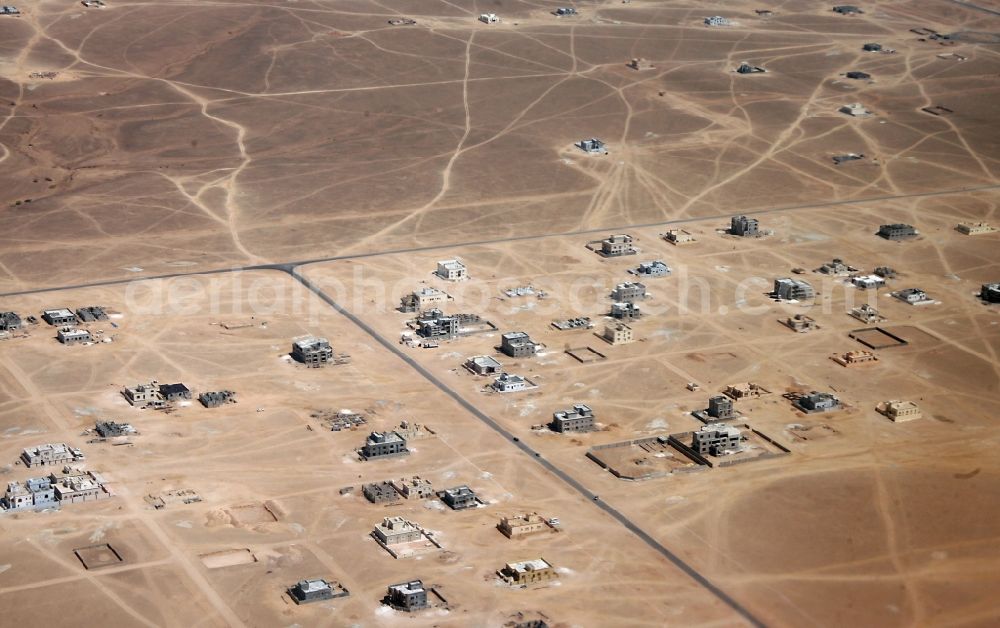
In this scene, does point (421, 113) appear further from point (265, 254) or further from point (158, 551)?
point (158, 551)

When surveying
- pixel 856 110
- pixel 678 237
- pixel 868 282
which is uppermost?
pixel 856 110

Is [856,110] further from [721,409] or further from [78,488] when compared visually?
[78,488]

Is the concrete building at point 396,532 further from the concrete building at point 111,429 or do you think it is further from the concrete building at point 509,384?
the concrete building at point 509,384

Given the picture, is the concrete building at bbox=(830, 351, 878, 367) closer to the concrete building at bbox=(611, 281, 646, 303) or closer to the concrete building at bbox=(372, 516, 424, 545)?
the concrete building at bbox=(611, 281, 646, 303)

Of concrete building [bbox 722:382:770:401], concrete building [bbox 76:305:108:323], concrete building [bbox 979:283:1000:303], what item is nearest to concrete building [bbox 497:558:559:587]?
concrete building [bbox 722:382:770:401]

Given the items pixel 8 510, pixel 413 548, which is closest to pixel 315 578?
pixel 413 548

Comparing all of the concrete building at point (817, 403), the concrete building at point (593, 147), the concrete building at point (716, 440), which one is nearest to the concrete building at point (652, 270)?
the concrete building at point (817, 403)

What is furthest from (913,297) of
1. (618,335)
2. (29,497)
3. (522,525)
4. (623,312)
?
(29,497)
